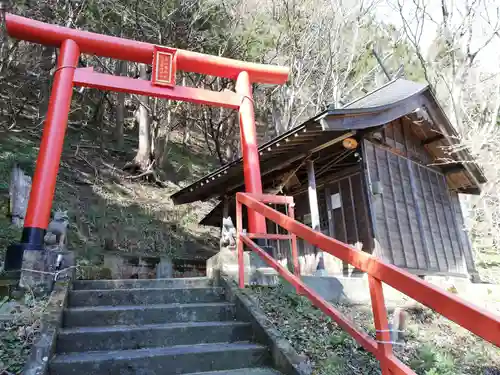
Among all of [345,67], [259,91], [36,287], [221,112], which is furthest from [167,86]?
[345,67]

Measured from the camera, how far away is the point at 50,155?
5965mm

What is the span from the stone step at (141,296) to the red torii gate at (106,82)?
56.8 inches

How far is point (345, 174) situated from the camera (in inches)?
363

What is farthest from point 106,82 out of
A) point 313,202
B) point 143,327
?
point 143,327

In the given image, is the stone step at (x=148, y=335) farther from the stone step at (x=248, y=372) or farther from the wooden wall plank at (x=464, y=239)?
the wooden wall plank at (x=464, y=239)

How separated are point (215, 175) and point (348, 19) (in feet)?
35.8

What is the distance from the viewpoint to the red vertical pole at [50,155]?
5394 millimetres

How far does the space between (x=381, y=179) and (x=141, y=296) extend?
6.34 metres

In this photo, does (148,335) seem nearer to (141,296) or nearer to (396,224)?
(141,296)

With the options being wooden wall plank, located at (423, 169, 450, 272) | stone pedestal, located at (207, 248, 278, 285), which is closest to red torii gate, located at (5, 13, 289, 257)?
stone pedestal, located at (207, 248, 278, 285)

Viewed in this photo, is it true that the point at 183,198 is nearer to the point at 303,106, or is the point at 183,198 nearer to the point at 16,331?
the point at 303,106

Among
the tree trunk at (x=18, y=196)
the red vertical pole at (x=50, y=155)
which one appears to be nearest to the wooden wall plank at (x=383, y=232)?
the red vertical pole at (x=50, y=155)

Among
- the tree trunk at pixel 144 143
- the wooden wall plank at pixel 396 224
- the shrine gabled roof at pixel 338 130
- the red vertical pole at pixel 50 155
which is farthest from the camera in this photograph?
the tree trunk at pixel 144 143

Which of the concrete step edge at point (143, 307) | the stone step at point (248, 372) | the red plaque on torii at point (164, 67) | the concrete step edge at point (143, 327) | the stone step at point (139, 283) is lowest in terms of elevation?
the stone step at point (248, 372)
